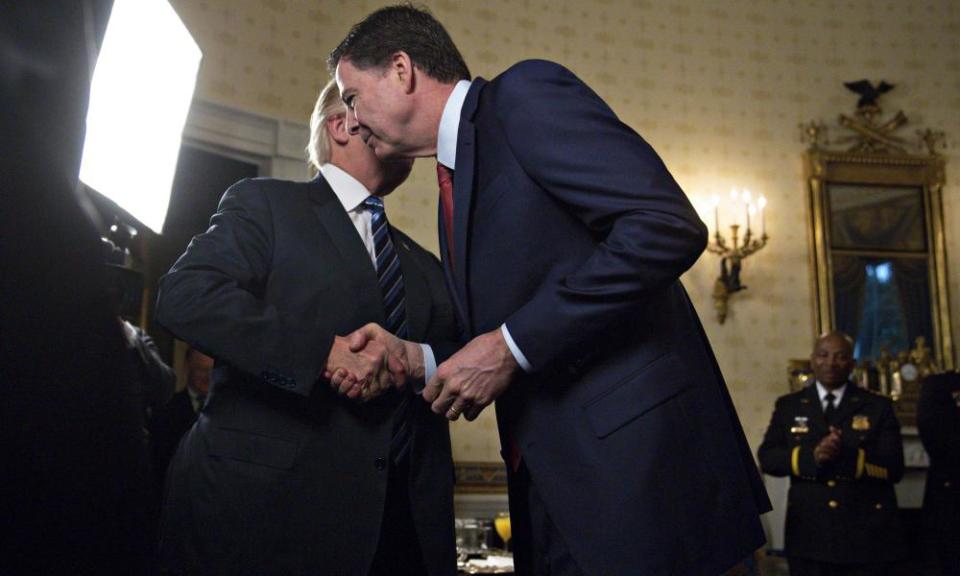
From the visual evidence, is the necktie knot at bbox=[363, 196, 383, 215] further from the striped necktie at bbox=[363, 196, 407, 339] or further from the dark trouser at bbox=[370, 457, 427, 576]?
the dark trouser at bbox=[370, 457, 427, 576]

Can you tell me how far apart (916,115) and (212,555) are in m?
7.50

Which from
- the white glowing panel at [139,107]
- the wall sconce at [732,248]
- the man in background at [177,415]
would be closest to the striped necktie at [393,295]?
the white glowing panel at [139,107]

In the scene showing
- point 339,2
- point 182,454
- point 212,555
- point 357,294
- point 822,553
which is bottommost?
point 822,553

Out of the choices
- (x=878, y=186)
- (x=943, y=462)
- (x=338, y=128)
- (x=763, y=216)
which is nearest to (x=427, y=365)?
(x=338, y=128)

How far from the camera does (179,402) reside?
4.50m

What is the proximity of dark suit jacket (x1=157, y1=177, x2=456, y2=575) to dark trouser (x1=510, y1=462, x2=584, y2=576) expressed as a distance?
0.27m

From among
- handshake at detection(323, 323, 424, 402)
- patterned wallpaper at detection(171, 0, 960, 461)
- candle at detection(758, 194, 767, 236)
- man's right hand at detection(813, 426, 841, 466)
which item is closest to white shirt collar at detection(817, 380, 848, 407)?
man's right hand at detection(813, 426, 841, 466)

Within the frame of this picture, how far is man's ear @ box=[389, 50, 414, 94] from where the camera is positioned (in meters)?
1.88

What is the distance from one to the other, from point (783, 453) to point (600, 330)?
4299 millimetres

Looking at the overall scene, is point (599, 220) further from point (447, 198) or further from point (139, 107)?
point (139, 107)

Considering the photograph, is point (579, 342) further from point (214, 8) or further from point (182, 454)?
point (214, 8)

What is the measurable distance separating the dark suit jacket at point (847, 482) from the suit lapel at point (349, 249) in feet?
12.7

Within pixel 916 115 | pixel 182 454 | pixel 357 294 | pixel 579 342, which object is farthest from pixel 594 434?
pixel 916 115

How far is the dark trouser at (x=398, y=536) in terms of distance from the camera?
1.96 metres
